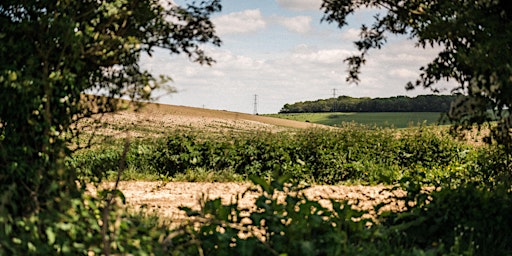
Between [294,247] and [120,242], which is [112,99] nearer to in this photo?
[120,242]

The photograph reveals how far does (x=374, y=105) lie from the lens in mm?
51094

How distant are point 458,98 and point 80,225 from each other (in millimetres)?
3475

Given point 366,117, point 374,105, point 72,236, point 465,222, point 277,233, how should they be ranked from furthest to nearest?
point 374,105
point 366,117
point 465,222
point 277,233
point 72,236

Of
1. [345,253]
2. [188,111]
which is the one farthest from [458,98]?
[188,111]

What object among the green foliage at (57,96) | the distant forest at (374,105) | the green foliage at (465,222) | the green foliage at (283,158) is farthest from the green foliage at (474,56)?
the distant forest at (374,105)

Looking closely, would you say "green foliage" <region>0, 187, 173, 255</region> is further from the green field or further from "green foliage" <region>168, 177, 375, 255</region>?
the green field

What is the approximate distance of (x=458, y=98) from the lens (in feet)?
17.6

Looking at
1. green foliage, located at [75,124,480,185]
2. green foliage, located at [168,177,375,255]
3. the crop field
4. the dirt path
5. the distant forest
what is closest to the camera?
green foliage, located at [168,177,375,255]

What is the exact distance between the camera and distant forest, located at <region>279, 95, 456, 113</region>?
47531 mm

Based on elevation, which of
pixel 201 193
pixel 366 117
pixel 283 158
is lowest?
pixel 201 193

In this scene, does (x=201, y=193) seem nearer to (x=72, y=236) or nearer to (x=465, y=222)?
(x=465, y=222)

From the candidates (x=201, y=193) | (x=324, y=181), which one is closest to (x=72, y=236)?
(x=201, y=193)

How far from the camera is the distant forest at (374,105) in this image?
47.5 meters

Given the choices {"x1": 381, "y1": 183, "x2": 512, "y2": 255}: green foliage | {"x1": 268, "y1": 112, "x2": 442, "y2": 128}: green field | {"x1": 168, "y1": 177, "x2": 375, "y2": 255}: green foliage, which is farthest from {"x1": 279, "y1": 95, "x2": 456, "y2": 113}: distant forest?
{"x1": 168, "y1": 177, "x2": 375, "y2": 255}: green foliage
